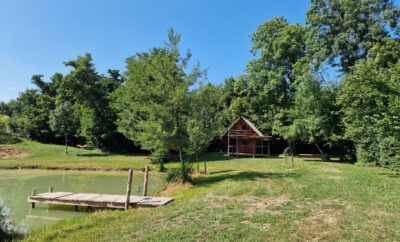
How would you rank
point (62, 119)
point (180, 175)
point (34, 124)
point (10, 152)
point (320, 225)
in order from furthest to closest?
point (34, 124) → point (62, 119) → point (10, 152) → point (180, 175) → point (320, 225)

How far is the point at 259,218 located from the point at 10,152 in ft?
110

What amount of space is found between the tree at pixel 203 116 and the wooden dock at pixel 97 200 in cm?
437

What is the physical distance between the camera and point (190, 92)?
54.2 feet

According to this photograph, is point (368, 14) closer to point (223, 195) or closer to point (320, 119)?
point (320, 119)

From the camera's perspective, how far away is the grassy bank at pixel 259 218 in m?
6.99

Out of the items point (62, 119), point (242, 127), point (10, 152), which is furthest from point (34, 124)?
point (242, 127)

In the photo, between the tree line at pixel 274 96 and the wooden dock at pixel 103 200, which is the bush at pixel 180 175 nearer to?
the tree line at pixel 274 96

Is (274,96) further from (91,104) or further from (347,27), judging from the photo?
(91,104)

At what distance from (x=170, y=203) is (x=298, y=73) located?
86.3 ft

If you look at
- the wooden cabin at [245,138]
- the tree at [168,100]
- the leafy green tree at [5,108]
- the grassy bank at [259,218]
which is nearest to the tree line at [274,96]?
the tree at [168,100]

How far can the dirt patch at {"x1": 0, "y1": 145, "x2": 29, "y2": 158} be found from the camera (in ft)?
105

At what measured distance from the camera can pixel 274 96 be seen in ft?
119

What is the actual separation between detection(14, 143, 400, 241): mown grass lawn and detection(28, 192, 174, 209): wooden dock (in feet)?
2.91

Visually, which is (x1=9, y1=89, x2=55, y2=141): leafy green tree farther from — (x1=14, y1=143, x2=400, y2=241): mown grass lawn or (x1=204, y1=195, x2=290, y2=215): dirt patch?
(x1=204, y1=195, x2=290, y2=215): dirt patch
